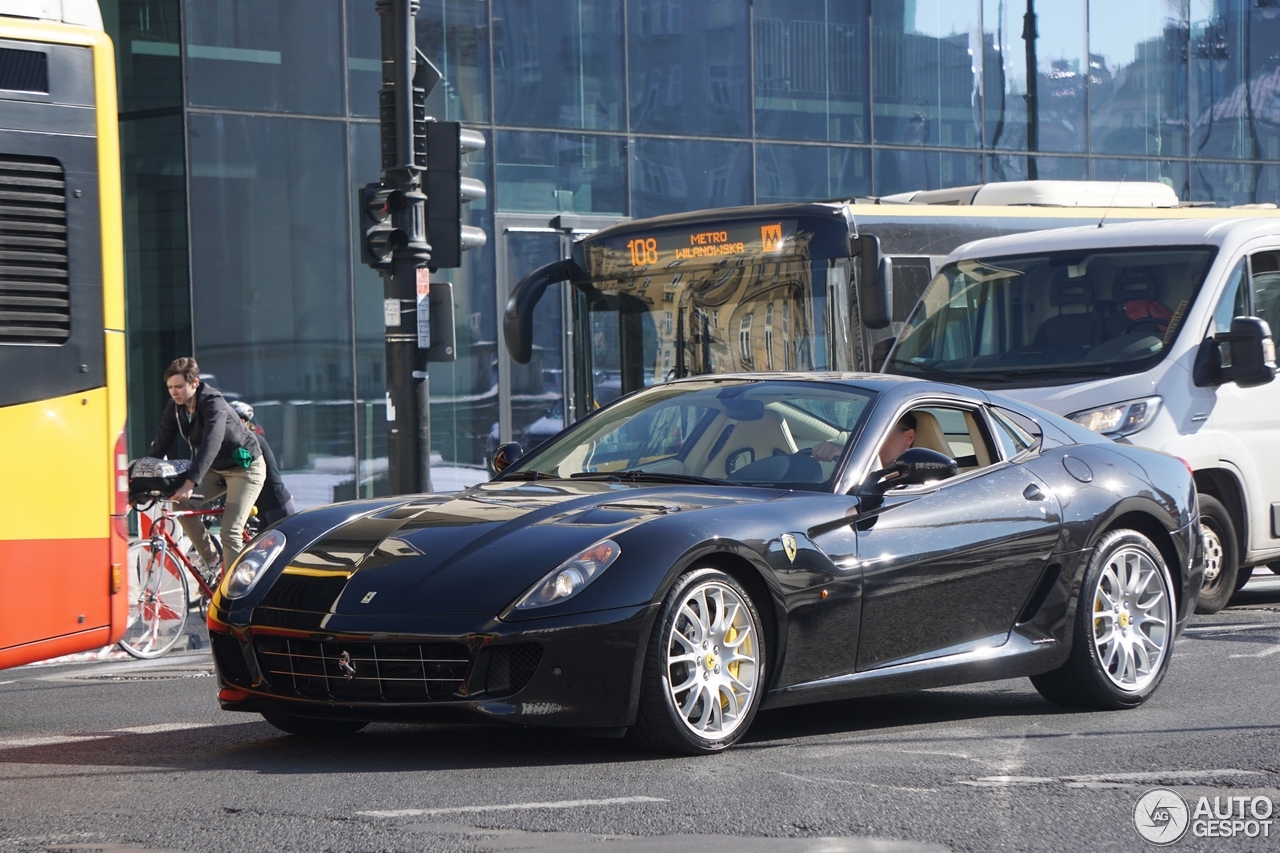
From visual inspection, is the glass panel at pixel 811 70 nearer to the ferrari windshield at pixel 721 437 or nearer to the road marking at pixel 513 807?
the ferrari windshield at pixel 721 437

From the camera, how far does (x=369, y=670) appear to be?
5914mm

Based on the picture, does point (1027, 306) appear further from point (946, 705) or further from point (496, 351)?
point (496, 351)

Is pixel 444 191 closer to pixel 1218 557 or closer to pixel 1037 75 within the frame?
pixel 1218 557

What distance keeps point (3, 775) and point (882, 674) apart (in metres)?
3.09

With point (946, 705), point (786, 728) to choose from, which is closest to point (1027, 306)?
point (946, 705)

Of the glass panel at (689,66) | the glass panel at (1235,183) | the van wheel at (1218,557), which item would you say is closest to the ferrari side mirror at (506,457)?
the van wheel at (1218,557)

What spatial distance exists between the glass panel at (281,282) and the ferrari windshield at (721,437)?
1196 cm

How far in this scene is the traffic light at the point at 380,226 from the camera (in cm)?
1250

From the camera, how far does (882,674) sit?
6.61 meters

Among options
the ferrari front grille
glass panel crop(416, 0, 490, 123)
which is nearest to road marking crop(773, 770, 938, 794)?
the ferrari front grille

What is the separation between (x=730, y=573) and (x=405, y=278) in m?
6.87

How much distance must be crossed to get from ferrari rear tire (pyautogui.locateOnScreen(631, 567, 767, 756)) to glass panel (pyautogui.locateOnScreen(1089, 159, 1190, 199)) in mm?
20656

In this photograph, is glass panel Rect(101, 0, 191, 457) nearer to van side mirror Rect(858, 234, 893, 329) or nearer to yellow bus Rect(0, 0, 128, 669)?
van side mirror Rect(858, 234, 893, 329)

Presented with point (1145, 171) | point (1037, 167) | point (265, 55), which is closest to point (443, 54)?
point (265, 55)
